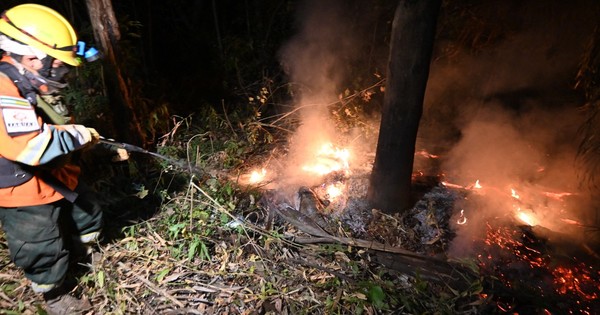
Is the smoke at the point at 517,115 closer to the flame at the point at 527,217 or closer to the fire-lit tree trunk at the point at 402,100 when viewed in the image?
the flame at the point at 527,217

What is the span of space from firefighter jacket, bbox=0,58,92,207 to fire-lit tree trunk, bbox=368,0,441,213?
3361mm

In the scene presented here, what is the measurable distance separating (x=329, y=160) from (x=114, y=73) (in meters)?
3.97

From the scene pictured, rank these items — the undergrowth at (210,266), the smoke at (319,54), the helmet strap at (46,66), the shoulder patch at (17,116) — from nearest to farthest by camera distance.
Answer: the shoulder patch at (17,116)
the helmet strap at (46,66)
the undergrowth at (210,266)
the smoke at (319,54)

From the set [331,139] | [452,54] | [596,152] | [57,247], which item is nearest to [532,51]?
[452,54]

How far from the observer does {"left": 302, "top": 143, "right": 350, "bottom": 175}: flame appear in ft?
20.4

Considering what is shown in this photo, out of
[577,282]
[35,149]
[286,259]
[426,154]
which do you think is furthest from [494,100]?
[35,149]

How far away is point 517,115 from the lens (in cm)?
741

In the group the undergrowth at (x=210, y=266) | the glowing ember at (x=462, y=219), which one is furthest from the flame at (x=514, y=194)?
the undergrowth at (x=210, y=266)

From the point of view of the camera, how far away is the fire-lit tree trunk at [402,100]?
3.60 metres

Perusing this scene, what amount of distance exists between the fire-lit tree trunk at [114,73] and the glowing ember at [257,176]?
1914 mm

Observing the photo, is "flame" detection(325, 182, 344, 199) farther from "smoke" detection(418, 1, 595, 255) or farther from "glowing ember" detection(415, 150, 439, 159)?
"glowing ember" detection(415, 150, 439, 159)

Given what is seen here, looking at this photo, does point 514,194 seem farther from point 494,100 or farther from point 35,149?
point 35,149

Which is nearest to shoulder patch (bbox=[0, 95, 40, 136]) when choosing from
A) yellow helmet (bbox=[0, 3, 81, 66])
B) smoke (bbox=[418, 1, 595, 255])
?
yellow helmet (bbox=[0, 3, 81, 66])

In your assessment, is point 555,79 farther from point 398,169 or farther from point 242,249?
point 242,249
